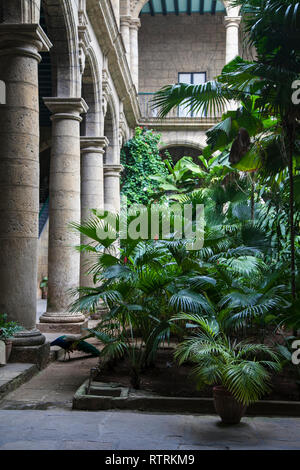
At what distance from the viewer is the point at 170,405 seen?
211 inches

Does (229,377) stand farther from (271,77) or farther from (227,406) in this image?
(271,77)

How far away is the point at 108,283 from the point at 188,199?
4.33 metres

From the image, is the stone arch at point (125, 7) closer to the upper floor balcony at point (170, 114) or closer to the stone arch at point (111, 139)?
the upper floor balcony at point (170, 114)

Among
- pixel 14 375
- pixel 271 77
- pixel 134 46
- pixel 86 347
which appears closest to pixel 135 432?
pixel 14 375

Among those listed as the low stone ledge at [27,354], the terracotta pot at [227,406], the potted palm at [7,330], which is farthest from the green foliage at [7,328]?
the terracotta pot at [227,406]

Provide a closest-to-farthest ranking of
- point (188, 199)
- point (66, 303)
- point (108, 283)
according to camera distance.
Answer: point (108, 283), point (66, 303), point (188, 199)

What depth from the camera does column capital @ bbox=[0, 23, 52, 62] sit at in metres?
6.57

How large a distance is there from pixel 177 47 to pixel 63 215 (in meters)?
18.6

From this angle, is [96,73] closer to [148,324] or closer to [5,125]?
[5,125]

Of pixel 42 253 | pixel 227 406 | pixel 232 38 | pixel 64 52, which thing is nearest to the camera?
pixel 227 406

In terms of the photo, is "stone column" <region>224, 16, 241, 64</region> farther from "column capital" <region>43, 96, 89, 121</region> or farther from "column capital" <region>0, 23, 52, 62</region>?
"column capital" <region>0, 23, 52, 62</region>

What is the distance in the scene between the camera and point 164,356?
24.4ft
